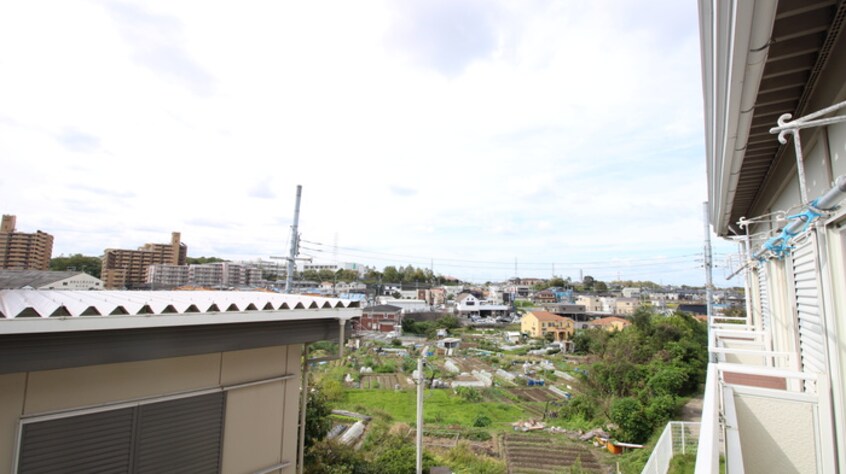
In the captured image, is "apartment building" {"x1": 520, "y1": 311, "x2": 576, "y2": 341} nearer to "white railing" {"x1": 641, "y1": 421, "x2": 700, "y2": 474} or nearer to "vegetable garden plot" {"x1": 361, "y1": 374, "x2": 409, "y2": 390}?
"vegetable garden plot" {"x1": 361, "y1": 374, "x2": 409, "y2": 390}

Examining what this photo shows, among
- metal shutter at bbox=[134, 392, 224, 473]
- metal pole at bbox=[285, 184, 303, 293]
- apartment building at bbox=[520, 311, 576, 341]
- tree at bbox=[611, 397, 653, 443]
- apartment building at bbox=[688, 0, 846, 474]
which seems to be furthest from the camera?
apartment building at bbox=[520, 311, 576, 341]

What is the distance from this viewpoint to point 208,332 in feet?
6.46

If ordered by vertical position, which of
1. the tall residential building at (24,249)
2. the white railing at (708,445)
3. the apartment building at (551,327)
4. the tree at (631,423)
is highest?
the tall residential building at (24,249)

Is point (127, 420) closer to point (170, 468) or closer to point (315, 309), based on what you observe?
point (170, 468)

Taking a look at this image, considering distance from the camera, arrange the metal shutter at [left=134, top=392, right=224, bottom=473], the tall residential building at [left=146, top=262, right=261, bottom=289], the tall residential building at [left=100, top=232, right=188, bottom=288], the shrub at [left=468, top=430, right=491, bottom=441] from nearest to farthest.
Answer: the metal shutter at [left=134, top=392, right=224, bottom=473]
the shrub at [left=468, top=430, right=491, bottom=441]
the tall residential building at [left=100, top=232, right=188, bottom=288]
the tall residential building at [left=146, top=262, right=261, bottom=289]

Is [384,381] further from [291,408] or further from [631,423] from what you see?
[291,408]

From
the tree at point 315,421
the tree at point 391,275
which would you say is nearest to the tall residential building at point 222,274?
the tree at point 391,275

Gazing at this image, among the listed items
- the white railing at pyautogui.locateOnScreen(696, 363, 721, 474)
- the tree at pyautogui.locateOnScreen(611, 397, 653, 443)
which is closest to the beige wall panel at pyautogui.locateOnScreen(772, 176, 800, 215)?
the white railing at pyautogui.locateOnScreen(696, 363, 721, 474)

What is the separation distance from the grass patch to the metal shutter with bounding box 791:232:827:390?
13.0 m

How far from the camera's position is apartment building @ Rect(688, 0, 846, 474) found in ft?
3.69

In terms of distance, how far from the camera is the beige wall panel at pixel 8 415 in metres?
1.50

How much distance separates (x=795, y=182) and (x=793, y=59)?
1.39 meters

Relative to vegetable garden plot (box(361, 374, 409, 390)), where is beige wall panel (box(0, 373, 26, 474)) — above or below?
above

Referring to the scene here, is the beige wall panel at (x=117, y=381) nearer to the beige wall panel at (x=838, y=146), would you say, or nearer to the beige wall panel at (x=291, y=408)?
the beige wall panel at (x=291, y=408)
